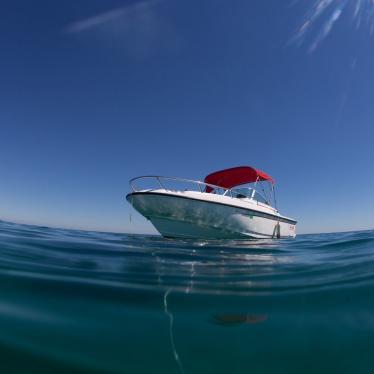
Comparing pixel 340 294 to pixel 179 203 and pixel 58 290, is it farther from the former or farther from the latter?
pixel 179 203

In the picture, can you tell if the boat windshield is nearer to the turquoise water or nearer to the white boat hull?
the white boat hull

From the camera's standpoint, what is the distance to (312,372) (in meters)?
1.25

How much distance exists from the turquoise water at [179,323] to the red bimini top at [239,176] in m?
8.28

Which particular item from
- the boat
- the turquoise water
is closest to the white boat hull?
the boat

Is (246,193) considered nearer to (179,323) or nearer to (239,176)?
(239,176)

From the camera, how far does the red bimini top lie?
436 inches

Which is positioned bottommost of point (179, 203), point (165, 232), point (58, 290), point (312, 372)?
point (312, 372)

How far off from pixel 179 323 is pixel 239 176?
32.7 ft

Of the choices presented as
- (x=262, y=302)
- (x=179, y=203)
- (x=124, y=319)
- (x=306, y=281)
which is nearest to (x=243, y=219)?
(x=179, y=203)

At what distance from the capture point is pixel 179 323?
1681mm

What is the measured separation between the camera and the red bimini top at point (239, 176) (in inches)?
436

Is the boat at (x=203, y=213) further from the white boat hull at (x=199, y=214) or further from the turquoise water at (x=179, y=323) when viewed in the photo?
the turquoise water at (x=179, y=323)

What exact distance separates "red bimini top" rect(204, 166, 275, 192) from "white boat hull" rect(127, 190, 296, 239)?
167cm

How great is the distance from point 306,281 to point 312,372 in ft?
5.98
